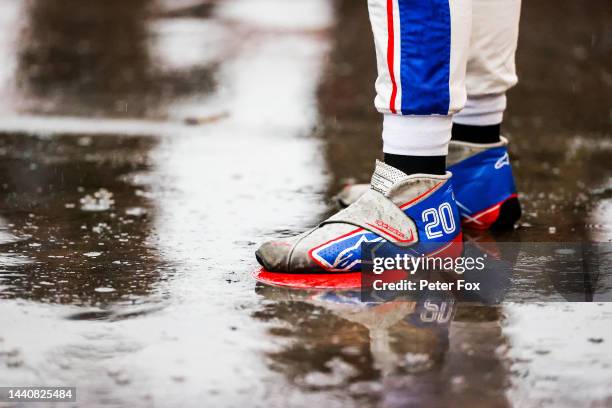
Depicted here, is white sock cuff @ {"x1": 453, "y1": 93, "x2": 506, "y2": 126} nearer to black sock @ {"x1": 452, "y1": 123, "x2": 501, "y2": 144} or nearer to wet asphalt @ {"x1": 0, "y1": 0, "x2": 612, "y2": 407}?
black sock @ {"x1": 452, "y1": 123, "x2": 501, "y2": 144}

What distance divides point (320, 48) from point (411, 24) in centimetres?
348

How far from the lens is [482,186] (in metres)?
2.24

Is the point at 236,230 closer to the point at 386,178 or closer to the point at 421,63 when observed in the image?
the point at 386,178

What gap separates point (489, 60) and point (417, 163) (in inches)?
16.5

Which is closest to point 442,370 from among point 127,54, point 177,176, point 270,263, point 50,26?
point 270,263

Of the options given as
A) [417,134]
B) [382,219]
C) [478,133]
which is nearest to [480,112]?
[478,133]

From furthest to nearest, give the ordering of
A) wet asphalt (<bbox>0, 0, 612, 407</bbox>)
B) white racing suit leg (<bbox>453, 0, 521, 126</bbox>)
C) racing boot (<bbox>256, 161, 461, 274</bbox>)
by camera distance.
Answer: white racing suit leg (<bbox>453, 0, 521, 126</bbox>)
racing boot (<bbox>256, 161, 461, 274</bbox>)
wet asphalt (<bbox>0, 0, 612, 407</bbox>)

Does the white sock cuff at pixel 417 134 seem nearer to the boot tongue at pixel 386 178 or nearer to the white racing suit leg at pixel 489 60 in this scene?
the boot tongue at pixel 386 178

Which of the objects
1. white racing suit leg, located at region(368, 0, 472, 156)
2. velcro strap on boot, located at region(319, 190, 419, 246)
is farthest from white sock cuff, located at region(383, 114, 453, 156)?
velcro strap on boot, located at region(319, 190, 419, 246)

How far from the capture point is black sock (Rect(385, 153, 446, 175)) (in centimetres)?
195

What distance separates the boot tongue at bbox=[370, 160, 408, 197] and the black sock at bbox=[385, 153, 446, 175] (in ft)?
0.07

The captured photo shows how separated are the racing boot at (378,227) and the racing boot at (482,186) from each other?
25 centimetres

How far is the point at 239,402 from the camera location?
130cm

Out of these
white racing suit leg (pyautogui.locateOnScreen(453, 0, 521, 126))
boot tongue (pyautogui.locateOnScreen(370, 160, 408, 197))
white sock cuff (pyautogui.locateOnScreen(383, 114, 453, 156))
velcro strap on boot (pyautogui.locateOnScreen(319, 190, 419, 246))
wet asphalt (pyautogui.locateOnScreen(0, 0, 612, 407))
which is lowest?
wet asphalt (pyautogui.locateOnScreen(0, 0, 612, 407))
